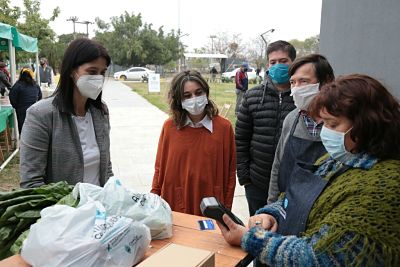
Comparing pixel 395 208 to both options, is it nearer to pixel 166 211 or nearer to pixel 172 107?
pixel 166 211

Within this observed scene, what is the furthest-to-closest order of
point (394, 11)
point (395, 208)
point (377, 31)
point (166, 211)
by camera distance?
point (377, 31) → point (394, 11) → point (166, 211) → point (395, 208)

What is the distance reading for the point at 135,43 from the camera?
45219 millimetres

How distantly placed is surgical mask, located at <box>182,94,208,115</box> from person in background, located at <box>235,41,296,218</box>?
45cm

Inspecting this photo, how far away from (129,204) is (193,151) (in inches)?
41.7

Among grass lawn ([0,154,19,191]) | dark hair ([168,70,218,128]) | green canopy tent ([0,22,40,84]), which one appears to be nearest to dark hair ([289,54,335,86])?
dark hair ([168,70,218,128])

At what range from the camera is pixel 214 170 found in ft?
8.46

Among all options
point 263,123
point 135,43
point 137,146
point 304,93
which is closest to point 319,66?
point 304,93

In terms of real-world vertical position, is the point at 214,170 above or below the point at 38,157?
below

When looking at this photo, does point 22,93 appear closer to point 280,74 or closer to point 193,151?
point 193,151

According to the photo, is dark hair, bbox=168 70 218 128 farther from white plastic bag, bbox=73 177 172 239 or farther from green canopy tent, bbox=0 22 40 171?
green canopy tent, bbox=0 22 40 171

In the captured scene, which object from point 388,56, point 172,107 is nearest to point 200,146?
point 172,107

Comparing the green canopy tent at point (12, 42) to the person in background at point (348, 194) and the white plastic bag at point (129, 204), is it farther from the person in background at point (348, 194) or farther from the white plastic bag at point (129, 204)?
the person in background at point (348, 194)

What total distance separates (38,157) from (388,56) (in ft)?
12.3

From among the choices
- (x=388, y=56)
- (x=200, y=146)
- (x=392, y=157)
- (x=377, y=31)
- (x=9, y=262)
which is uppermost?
(x=377, y=31)
